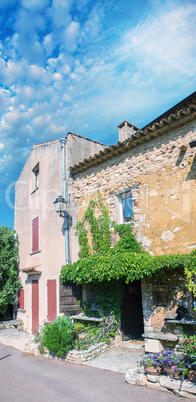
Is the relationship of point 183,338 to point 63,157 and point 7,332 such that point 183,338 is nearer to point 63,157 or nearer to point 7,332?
point 63,157

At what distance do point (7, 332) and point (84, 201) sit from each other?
7033 mm

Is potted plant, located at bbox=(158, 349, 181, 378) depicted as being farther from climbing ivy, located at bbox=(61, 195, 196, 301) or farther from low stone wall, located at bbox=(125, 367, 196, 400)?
climbing ivy, located at bbox=(61, 195, 196, 301)

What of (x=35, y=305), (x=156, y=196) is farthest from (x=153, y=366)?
(x=35, y=305)

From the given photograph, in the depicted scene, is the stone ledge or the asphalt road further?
the stone ledge

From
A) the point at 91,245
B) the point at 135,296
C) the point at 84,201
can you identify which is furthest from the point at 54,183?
the point at 135,296

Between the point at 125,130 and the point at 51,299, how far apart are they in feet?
22.4

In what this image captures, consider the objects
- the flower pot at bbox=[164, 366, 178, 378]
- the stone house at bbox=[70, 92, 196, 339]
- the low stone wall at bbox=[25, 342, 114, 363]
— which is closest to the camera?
the flower pot at bbox=[164, 366, 178, 378]

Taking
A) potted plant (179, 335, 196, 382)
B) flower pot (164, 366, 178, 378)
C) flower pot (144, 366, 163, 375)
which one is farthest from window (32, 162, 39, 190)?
flower pot (164, 366, 178, 378)

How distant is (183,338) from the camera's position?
6184 millimetres

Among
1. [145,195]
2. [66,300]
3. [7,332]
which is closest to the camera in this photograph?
[145,195]

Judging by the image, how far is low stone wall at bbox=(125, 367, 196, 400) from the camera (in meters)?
4.73

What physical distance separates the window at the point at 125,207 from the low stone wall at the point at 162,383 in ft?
12.8

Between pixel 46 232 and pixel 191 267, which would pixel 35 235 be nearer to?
pixel 46 232

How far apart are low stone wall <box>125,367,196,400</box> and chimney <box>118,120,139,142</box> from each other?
7.78m
